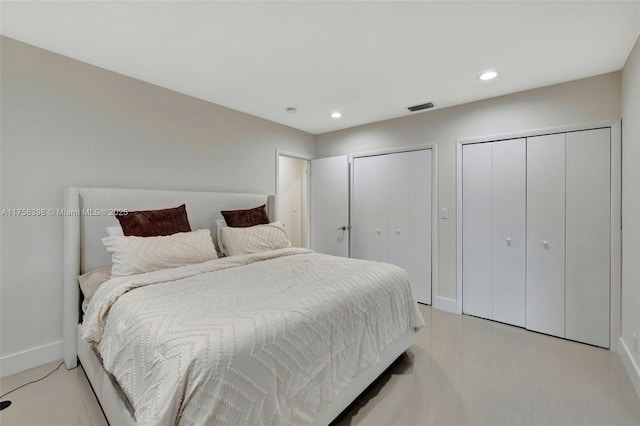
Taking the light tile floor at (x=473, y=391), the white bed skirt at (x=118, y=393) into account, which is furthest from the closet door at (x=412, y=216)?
the white bed skirt at (x=118, y=393)

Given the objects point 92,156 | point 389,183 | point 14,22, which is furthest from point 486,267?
point 14,22

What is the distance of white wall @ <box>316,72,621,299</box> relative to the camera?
2.50m

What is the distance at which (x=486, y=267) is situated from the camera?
121 inches

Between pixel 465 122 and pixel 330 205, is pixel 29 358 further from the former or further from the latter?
pixel 465 122

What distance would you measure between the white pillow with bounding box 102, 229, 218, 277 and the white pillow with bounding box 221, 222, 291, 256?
31 cm

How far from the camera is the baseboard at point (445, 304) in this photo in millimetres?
3258

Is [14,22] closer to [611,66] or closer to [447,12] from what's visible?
[447,12]

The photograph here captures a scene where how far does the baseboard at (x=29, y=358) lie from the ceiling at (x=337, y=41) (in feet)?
7.36

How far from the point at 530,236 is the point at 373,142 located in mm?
2139

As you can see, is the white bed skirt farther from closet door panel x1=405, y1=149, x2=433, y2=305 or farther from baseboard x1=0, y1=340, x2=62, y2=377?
closet door panel x1=405, y1=149, x2=433, y2=305

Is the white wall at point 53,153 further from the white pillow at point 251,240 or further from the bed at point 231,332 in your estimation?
the white pillow at point 251,240

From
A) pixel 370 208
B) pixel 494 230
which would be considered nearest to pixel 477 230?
pixel 494 230

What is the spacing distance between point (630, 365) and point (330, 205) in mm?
3333

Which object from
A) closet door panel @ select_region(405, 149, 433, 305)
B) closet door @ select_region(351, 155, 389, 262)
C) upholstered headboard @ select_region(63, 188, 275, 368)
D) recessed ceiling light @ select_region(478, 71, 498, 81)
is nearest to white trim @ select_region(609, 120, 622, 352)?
recessed ceiling light @ select_region(478, 71, 498, 81)
